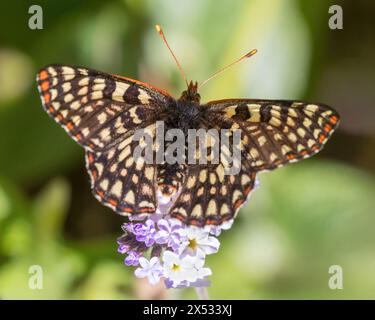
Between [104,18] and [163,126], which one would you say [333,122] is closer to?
[163,126]

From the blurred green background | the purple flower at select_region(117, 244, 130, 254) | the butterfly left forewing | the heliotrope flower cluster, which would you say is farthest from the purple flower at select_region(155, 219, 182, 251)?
the blurred green background

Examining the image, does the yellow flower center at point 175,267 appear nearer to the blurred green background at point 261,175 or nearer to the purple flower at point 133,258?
the purple flower at point 133,258

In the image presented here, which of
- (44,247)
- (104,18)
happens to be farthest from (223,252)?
(104,18)

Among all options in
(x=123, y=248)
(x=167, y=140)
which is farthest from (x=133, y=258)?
(x=167, y=140)

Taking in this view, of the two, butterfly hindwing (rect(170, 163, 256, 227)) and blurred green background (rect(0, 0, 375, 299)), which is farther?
blurred green background (rect(0, 0, 375, 299))

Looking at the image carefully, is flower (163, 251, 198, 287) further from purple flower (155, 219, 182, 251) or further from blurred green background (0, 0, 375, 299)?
blurred green background (0, 0, 375, 299)

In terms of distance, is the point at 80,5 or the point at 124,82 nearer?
the point at 124,82

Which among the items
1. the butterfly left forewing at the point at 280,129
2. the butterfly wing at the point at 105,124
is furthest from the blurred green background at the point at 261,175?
the butterfly left forewing at the point at 280,129
